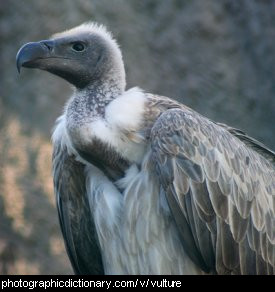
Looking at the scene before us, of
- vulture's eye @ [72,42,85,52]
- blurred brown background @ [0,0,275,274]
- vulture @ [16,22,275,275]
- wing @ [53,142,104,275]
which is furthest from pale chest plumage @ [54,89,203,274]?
blurred brown background @ [0,0,275,274]

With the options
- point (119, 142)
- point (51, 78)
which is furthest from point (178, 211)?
point (51, 78)

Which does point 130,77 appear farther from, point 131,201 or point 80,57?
point 131,201

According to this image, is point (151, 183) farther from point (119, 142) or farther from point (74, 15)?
point (74, 15)

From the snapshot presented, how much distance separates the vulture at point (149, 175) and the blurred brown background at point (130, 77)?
2737mm

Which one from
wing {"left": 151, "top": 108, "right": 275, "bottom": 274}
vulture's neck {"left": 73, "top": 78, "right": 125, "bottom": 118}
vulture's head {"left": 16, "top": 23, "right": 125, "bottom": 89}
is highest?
vulture's head {"left": 16, "top": 23, "right": 125, "bottom": 89}

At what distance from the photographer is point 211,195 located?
536 centimetres

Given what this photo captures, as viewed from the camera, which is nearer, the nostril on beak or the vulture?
the vulture

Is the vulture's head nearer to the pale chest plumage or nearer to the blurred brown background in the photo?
the pale chest plumage

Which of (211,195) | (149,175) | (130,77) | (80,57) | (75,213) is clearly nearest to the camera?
→ (211,195)

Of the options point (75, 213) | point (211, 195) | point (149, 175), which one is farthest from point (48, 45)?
point (211, 195)

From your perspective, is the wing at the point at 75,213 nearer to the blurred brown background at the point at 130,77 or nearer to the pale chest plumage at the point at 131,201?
the pale chest plumage at the point at 131,201

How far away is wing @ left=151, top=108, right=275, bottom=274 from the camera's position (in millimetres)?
5312

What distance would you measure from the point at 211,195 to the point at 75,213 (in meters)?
0.94

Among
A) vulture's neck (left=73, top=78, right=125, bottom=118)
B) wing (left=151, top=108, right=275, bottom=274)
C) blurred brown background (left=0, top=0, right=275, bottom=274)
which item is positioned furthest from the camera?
blurred brown background (left=0, top=0, right=275, bottom=274)
